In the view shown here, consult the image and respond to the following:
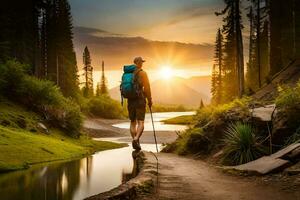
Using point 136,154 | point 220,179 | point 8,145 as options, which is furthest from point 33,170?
point 220,179

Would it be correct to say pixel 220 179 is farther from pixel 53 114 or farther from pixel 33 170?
pixel 53 114

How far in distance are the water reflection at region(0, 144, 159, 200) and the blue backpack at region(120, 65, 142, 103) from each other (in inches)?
78.2

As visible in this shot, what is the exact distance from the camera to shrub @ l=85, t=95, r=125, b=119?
83.0 m

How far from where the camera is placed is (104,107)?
84.8 m

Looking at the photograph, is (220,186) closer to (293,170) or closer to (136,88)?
(293,170)

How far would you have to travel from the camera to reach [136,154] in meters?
12.0

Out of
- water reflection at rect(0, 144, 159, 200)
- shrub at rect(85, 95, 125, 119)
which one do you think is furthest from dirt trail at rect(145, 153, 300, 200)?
shrub at rect(85, 95, 125, 119)

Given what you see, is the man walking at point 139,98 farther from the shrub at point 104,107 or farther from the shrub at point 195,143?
the shrub at point 104,107

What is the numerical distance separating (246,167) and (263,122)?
3218 millimetres

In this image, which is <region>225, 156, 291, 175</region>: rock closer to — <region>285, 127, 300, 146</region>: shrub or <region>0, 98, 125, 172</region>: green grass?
<region>285, 127, 300, 146</region>: shrub

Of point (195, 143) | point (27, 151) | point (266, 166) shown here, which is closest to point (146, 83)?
point (266, 166)

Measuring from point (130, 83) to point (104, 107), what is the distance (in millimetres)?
74284

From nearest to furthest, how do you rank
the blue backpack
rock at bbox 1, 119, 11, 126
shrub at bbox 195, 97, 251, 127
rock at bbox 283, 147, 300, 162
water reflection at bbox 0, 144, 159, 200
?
rock at bbox 283, 147, 300, 162, the blue backpack, water reflection at bbox 0, 144, 159, 200, shrub at bbox 195, 97, 251, 127, rock at bbox 1, 119, 11, 126

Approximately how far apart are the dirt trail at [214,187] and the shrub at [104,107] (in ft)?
237
